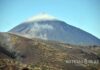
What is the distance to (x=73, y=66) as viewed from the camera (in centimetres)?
16862

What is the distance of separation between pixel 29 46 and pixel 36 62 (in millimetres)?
31218

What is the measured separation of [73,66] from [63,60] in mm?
17157

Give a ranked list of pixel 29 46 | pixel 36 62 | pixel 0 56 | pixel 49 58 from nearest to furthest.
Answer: pixel 0 56, pixel 36 62, pixel 49 58, pixel 29 46

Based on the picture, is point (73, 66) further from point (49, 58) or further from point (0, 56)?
point (0, 56)

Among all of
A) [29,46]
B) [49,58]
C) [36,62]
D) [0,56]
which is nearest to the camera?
[0,56]

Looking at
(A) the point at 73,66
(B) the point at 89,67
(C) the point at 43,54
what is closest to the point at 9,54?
(C) the point at 43,54

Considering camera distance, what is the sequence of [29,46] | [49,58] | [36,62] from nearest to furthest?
[36,62], [49,58], [29,46]

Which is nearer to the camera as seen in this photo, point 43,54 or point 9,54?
point 9,54

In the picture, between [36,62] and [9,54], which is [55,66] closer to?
[36,62]

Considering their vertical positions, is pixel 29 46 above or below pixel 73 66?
above

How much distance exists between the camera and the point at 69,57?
19462 centimetres

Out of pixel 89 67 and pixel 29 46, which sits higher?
pixel 29 46

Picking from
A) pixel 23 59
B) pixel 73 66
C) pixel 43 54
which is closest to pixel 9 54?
pixel 23 59

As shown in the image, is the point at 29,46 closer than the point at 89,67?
No
